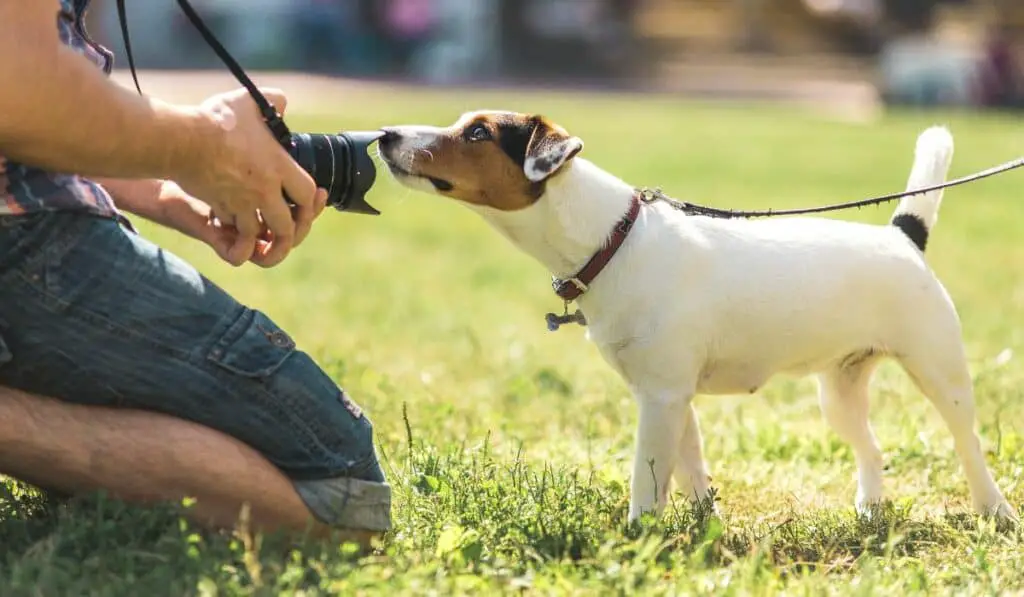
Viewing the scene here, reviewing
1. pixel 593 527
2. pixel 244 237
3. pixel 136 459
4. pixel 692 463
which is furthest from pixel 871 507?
pixel 136 459

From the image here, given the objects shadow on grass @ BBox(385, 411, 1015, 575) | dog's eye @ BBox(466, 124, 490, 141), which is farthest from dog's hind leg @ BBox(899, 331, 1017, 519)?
dog's eye @ BBox(466, 124, 490, 141)

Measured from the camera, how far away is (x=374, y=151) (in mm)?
3639

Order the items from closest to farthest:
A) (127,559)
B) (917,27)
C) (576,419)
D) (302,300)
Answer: (127,559) → (576,419) → (302,300) → (917,27)

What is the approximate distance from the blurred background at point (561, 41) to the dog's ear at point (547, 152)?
2074 centimetres

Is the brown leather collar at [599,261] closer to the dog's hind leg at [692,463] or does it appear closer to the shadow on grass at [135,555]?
the dog's hind leg at [692,463]

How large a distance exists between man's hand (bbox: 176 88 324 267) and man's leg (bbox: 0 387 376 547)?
1.38 feet

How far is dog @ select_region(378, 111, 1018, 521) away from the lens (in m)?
3.68

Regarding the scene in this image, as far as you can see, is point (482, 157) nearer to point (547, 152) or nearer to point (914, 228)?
point (547, 152)

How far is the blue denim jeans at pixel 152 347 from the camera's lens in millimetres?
2951

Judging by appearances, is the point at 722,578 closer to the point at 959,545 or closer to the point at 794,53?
the point at 959,545

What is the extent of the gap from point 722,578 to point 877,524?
759mm

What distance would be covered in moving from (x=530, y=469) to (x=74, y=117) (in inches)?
63.5

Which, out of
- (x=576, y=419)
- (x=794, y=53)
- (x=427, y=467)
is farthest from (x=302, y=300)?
(x=794, y=53)

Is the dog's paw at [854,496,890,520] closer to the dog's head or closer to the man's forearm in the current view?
the dog's head
